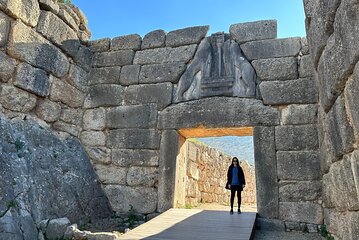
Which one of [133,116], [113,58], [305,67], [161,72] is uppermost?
[113,58]

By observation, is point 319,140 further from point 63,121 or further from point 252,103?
point 63,121

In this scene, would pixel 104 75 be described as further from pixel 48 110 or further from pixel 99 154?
pixel 99 154

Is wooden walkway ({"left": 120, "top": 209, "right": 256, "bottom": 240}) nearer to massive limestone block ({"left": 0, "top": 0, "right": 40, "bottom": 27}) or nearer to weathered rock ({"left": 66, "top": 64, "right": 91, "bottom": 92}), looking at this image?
weathered rock ({"left": 66, "top": 64, "right": 91, "bottom": 92})

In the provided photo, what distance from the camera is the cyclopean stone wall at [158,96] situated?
462cm

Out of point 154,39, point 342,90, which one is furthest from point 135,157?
point 342,90

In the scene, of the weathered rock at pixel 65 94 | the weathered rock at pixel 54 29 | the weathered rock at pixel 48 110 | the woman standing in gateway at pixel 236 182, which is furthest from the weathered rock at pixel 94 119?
the woman standing in gateway at pixel 236 182

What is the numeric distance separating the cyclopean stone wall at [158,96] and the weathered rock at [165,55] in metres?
0.02

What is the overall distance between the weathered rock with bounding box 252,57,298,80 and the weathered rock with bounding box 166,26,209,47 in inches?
48.3

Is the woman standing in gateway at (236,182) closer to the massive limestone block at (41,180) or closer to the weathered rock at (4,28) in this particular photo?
the massive limestone block at (41,180)

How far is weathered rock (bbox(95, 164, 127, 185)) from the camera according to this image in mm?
5484

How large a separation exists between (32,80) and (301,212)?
4711mm

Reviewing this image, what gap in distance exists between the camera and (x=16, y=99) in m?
4.55

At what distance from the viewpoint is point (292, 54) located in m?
5.12

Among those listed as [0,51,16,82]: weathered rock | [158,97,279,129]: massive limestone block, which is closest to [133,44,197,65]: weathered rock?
[158,97,279,129]: massive limestone block
